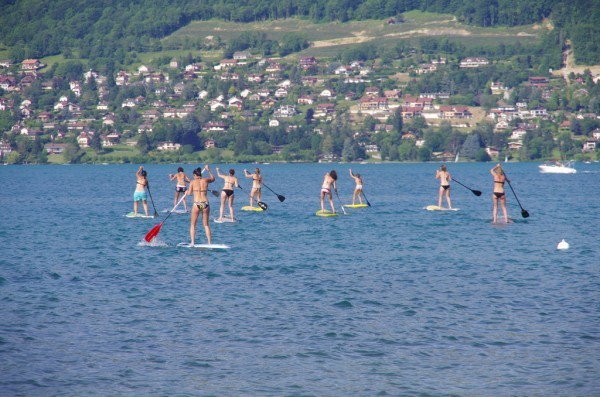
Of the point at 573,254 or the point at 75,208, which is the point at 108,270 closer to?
the point at 573,254

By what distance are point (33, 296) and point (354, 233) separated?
19127 mm

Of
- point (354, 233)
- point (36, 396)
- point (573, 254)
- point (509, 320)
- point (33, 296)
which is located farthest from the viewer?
point (354, 233)

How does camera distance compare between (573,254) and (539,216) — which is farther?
(539,216)

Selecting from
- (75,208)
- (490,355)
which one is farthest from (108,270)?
(75,208)

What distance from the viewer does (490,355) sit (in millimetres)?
18359

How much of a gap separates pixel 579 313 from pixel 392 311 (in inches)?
165

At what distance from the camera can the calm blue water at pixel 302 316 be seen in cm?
1692

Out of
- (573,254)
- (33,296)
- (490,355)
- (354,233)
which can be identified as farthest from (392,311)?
(354,233)

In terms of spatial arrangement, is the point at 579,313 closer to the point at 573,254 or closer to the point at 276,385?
the point at 276,385

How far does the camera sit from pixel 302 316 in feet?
70.6

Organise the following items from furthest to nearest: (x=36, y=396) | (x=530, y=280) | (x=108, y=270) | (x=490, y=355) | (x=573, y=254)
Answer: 1. (x=573, y=254)
2. (x=108, y=270)
3. (x=530, y=280)
4. (x=490, y=355)
5. (x=36, y=396)

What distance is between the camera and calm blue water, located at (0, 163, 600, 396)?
1692 centimetres

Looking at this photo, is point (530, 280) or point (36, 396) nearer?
point (36, 396)

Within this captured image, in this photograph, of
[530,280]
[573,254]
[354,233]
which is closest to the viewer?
[530,280]
